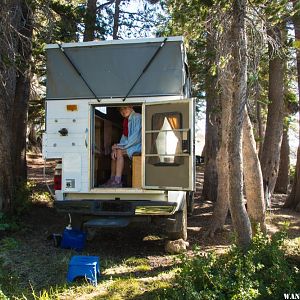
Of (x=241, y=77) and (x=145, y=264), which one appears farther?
(x=145, y=264)

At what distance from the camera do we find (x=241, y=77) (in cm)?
612

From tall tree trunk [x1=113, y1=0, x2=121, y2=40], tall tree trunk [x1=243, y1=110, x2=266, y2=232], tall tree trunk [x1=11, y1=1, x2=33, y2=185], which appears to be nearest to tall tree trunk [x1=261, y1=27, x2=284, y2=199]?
tall tree trunk [x1=243, y1=110, x2=266, y2=232]

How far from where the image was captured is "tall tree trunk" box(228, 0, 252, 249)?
6.07 meters

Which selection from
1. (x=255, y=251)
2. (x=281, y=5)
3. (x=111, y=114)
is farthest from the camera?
(x=111, y=114)

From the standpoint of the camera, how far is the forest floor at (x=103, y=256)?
18.2 feet

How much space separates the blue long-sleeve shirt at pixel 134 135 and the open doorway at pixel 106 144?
9cm

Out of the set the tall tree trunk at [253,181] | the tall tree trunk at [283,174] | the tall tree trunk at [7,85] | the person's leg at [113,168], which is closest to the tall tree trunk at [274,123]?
the tall tree trunk at [253,181]

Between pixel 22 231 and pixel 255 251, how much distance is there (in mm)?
4849

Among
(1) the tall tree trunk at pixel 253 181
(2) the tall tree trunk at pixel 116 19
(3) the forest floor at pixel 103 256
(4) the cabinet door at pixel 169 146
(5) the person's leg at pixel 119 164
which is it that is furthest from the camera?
(2) the tall tree trunk at pixel 116 19

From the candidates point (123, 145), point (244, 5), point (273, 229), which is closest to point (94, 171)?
point (123, 145)

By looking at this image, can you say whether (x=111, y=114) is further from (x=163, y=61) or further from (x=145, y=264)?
(x=145, y=264)

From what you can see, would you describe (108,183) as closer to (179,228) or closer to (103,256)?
(103,256)

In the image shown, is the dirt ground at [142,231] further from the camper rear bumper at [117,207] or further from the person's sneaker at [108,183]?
the person's sneaker at [108,183]

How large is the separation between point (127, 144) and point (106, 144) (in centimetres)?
117
